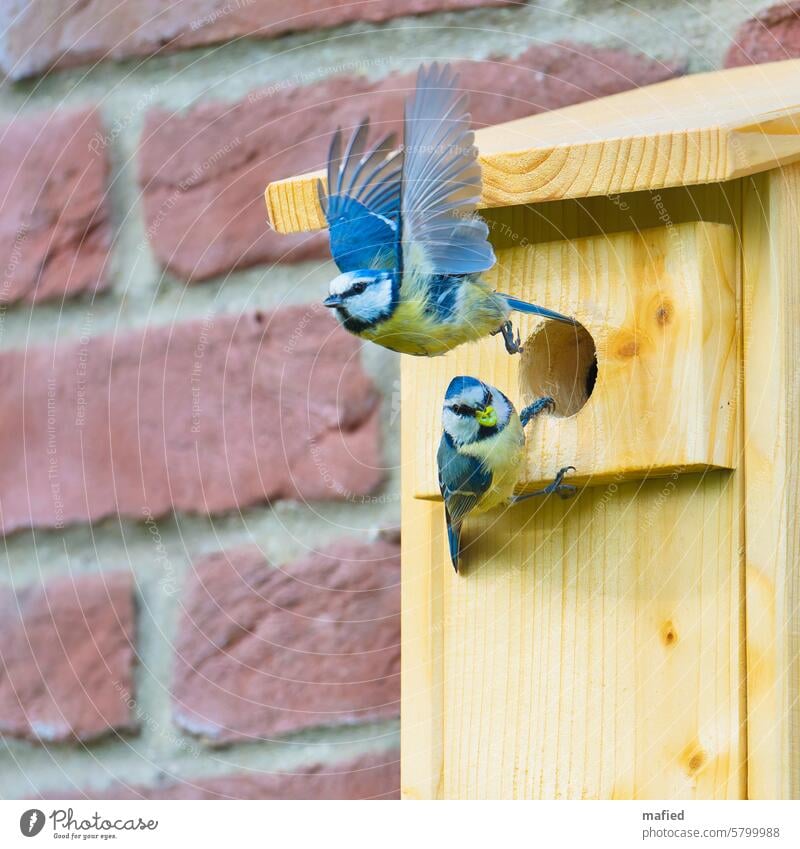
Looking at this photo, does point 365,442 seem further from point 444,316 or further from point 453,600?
point 444,316

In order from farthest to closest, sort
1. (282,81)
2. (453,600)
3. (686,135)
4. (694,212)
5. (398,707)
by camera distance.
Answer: (282,81) → (398,707) → (453,600) → (694,212) → (686,135)

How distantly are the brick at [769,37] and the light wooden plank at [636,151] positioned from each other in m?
0.22

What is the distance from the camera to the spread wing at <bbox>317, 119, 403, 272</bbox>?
125 cm

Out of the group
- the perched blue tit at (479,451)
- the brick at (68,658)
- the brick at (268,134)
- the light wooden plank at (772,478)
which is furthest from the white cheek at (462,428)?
the brick at (68,658)

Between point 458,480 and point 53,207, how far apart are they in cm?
60

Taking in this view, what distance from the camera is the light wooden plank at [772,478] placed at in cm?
121

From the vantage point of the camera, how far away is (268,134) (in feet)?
5.30

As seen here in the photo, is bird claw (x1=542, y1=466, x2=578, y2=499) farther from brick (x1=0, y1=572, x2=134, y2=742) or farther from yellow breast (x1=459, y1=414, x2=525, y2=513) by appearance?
brick (x1=0, y1=572, x2=134, y2=742)

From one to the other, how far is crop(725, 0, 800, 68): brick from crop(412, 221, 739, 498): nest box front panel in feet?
1.19

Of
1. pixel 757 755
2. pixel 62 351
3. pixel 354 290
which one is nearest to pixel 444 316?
pixel 354 290

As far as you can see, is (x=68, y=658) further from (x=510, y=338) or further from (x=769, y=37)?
(x=769, y=37)

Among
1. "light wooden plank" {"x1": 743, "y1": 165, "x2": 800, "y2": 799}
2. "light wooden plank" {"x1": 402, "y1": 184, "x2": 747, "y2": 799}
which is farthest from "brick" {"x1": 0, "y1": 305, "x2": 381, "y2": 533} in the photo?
"light wooden plank" {"x1": 743, "y1": 165, "x2": 800, "y2": 799}

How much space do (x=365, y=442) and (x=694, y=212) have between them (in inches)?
16.5

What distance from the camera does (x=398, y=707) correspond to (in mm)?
1514
